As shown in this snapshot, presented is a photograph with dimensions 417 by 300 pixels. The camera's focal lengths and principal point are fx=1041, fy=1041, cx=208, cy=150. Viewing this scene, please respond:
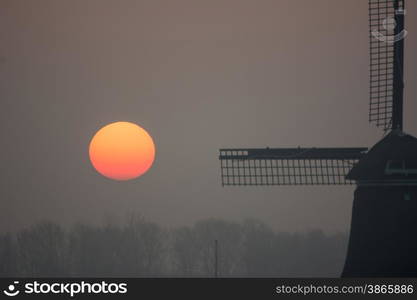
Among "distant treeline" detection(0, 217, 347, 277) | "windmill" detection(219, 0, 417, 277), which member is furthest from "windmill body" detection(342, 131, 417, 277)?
"distant treeline" detection(0, 217, 347, 277)

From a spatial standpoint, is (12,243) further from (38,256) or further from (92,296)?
(92,296)

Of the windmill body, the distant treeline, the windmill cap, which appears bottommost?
the distant treeline

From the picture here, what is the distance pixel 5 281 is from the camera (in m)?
27.2

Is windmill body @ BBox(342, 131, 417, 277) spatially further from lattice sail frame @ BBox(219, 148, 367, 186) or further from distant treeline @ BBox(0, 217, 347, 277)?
distant treeline @ BBox(0, 217, 347, 277)

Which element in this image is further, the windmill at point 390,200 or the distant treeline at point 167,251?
the distant treeline at point 167,251

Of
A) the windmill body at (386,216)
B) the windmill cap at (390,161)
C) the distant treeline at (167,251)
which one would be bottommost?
the distant treeline at (167,251)

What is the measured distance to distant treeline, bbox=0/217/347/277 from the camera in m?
63.8

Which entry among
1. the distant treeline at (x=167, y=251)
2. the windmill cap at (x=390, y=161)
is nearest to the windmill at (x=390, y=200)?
the windmill cap at (x=390, y=161)

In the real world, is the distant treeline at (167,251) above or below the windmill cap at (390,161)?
below

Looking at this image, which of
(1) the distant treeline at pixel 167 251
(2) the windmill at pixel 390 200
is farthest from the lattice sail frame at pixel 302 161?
(1) the distant treeline at pixel 167 251

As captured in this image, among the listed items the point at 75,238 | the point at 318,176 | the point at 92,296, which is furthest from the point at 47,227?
the point at 92,296

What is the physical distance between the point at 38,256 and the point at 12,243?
7.23 ft

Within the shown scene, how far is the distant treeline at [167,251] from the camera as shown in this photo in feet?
209

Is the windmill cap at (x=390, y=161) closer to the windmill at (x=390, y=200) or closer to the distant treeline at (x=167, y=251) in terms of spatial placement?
the windmill at (x=390, y=200)
